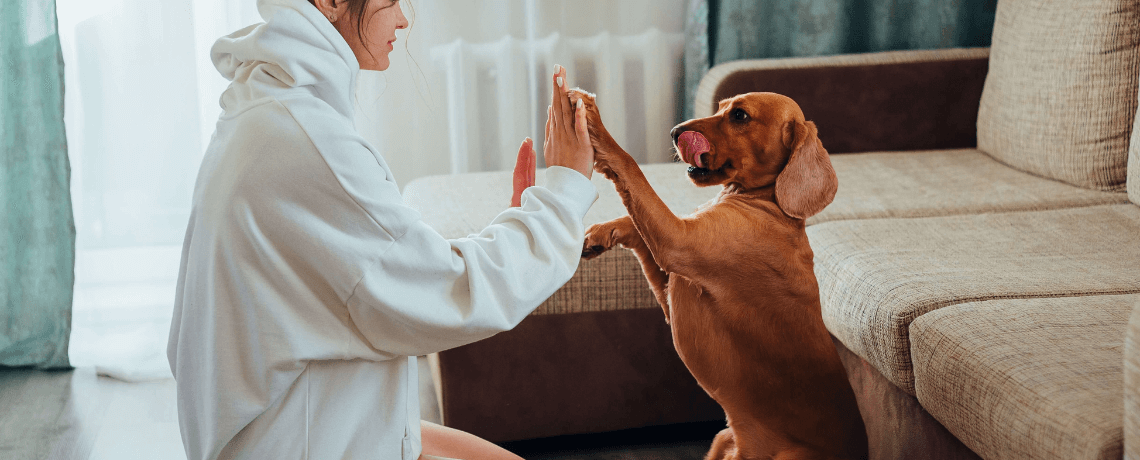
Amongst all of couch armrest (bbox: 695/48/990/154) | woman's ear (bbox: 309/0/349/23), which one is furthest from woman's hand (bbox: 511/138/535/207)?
couch armrest (bbox: 695/48/990/154)

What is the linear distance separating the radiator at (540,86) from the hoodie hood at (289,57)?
1.82 meters

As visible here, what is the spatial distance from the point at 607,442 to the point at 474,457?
2.14 ft

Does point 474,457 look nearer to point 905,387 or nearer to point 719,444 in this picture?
point 719,444

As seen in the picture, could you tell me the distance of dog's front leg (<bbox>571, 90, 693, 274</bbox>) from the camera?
1240 mm

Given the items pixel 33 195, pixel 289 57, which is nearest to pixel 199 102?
pixel 33 195

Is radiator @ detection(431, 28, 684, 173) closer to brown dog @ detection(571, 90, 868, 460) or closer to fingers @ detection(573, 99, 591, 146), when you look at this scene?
brown dog @ detection(571, 90, 868, 460)

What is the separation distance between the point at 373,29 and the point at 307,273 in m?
0.33

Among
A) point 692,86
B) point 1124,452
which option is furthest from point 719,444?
point 692,86

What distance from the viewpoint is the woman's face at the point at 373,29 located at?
111cm

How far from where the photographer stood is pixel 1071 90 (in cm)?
212

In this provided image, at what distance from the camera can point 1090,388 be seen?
3.55ft

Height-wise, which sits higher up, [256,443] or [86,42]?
[86,42]

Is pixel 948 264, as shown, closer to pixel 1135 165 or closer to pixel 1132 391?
pixel 1135 165

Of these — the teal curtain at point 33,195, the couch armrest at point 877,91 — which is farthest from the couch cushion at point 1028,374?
the teal curtain at point 33,195
